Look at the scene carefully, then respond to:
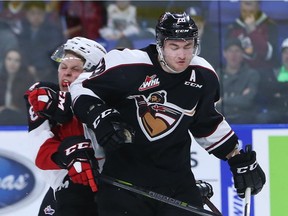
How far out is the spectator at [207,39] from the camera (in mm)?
5938

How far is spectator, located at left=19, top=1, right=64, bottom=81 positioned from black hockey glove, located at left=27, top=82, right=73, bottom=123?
105 inches

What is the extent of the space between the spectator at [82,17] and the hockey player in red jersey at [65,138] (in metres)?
2.57

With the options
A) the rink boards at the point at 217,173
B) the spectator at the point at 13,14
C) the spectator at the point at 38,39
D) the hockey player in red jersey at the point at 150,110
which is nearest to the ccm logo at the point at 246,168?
the hockey player in red jersey at the point at 150,110

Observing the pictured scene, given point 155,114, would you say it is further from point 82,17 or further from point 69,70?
point 82,17

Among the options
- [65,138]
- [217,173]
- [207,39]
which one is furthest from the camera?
[207,39]

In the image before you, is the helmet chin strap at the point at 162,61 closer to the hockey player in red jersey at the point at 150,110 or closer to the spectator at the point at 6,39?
the hockey player in red jersey at the point at 150,110

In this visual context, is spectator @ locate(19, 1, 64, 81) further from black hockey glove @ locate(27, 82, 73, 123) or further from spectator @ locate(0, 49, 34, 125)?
black hockey glove @ locate(27, 82, 73, 123)

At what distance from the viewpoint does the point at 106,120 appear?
2992 millimetres

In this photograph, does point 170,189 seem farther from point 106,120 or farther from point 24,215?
point 24,215

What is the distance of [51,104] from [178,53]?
585mm

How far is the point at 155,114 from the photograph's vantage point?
3076mm

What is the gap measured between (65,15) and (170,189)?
3286 mm

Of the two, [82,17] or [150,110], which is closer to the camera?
[150,110]

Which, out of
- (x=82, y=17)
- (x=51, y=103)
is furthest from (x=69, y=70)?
(x=82, y=17)
